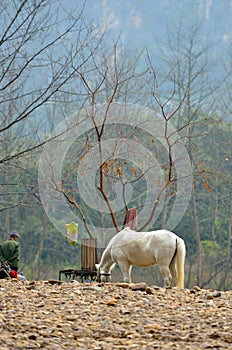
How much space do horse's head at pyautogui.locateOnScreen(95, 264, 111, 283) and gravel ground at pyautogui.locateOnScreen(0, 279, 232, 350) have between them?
7.67ft

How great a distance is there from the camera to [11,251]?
11.0m

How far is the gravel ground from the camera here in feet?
15.3

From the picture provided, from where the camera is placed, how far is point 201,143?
80.3 feet

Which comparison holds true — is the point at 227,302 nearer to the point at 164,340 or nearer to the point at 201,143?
the point at 164,340

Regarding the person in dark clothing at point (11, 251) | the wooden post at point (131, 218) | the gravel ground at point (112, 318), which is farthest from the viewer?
the person in dark clothing at point (11, 251)

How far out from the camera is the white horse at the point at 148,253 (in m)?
9.48

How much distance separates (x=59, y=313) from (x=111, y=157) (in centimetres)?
615

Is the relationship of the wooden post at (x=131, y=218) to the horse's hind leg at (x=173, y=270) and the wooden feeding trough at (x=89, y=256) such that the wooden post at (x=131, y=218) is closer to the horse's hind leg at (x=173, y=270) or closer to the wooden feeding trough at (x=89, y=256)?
the wooden feeding trough at (x=89, y=256)

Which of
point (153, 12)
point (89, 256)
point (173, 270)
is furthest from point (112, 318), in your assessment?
point (153, 12)

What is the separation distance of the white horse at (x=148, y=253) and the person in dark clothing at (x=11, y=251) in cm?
168

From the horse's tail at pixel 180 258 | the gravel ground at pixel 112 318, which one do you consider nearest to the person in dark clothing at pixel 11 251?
the horse's tail at pixel 180 258

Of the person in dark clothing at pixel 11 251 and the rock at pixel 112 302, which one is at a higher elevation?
the person in dark clothing at pixel 11 251

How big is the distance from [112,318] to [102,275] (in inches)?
172

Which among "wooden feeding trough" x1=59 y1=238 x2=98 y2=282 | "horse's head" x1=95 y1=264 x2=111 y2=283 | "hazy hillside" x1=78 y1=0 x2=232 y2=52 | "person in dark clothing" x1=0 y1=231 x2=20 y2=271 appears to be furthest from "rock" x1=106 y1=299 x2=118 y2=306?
"hazy hillside" x1=78 y1=0 x2=232 y2=52
